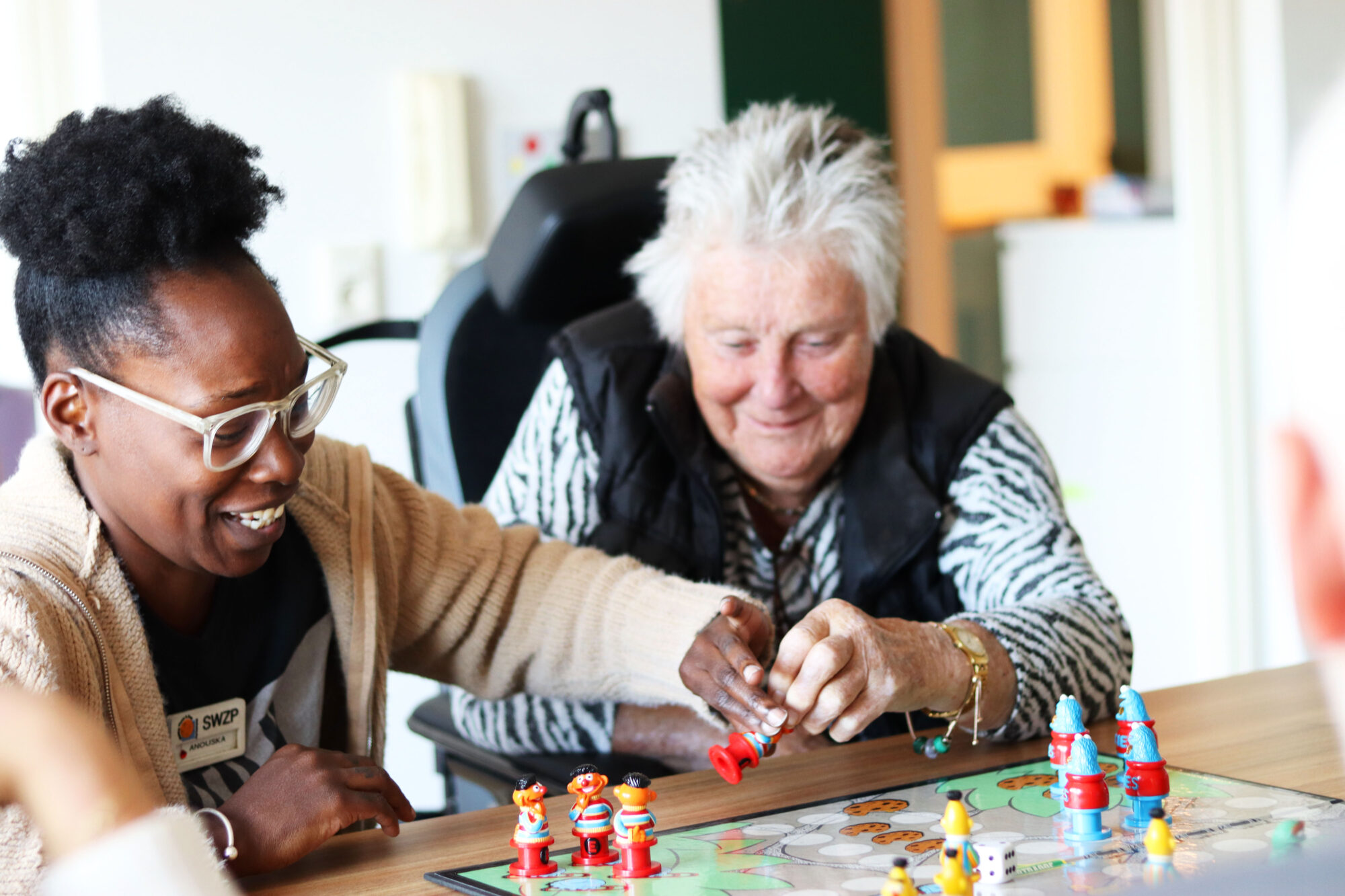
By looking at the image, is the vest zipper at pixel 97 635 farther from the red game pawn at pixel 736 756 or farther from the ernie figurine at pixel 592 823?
the red game pawn at pixel 736 756

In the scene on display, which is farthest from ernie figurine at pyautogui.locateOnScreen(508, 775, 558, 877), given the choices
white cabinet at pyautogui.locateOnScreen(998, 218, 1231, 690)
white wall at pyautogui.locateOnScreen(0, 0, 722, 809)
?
white cabinet at pyautogui.locateOnScreen(998, 218, 1231, 690)

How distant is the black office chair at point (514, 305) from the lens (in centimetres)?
179

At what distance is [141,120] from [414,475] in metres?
0.94

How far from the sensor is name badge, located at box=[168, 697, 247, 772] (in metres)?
1.13

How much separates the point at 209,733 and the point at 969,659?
68 cm

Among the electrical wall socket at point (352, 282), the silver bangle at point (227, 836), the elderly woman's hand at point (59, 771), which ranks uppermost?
the electrical wall socket at point (352, 282)

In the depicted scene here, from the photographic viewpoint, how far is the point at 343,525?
1287 millimetres

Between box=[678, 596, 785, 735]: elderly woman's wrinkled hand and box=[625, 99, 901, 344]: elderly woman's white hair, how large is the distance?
1.50ft

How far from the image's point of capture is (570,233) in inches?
70.3

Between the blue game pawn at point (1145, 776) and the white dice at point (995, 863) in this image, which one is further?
the blue game pawn at point (1145, 776)

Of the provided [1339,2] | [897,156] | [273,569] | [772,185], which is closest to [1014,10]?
[897,156]

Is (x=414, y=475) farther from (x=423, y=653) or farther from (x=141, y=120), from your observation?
(x=141, y=120)

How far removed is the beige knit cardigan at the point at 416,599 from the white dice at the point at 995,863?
443 mm

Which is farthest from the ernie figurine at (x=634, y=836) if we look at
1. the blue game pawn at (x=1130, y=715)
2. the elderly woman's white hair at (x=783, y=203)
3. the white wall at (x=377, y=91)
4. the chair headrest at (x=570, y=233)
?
the white wall at (x=377, y=91)
